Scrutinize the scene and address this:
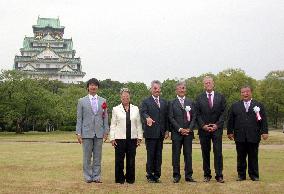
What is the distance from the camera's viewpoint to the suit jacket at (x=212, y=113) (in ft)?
34.0

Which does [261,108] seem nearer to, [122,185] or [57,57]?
[122,185]

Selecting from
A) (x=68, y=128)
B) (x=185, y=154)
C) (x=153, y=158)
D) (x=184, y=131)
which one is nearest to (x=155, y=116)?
(x=184, y=131)

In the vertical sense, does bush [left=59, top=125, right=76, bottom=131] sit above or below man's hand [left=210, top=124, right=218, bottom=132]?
below

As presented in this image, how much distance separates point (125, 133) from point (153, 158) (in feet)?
2.80

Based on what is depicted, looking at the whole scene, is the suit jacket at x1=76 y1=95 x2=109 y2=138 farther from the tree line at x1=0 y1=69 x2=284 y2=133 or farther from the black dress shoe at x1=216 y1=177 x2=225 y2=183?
the tree line at x1=0 y1=69 x2=284 y2=133

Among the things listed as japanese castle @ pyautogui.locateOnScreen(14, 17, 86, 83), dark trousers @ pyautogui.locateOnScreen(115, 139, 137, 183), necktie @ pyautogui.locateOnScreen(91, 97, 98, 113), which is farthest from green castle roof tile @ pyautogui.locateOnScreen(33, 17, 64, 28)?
dark trousers @ pyautogui.locateOnScreen(115, 139, 137, 183)

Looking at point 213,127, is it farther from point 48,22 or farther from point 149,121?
point 48,22

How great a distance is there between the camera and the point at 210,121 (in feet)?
34.1

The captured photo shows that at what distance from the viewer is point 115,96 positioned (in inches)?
2534

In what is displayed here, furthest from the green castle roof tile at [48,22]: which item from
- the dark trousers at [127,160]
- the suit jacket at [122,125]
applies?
the dark trousers at [127,160]

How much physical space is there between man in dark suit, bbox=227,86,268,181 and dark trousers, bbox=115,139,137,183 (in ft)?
7.51

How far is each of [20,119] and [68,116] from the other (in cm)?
652

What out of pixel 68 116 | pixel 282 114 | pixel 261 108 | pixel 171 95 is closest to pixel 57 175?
pixel 261 108

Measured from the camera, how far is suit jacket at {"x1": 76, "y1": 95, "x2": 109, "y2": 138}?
1031 cm
